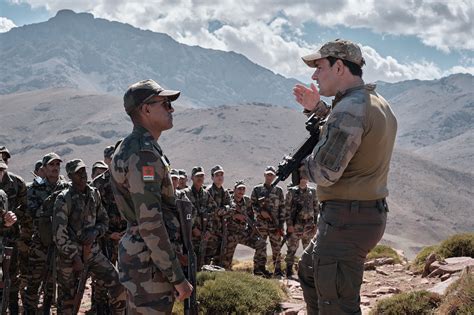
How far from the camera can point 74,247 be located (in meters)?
7.03

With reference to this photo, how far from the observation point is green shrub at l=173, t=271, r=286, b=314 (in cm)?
834

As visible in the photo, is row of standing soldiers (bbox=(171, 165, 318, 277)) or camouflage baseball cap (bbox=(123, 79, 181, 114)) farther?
row of standing soldiers (bbox=(171, 165, 318, 277))

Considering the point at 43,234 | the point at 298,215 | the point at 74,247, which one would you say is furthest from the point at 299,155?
the point at 298,215

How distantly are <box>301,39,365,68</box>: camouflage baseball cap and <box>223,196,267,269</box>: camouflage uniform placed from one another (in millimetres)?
9718

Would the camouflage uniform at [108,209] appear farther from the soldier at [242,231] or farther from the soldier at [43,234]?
the soldier at [242,231]

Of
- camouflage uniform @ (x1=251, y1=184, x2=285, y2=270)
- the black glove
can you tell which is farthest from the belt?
camouflage uniform @ (x1=251, y1=184, x2=285, y2=270)

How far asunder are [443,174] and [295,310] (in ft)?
635

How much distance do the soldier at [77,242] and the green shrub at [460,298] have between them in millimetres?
4159

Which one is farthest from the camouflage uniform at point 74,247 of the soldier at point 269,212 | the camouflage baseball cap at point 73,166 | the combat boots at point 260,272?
the combat boots at point 260,272

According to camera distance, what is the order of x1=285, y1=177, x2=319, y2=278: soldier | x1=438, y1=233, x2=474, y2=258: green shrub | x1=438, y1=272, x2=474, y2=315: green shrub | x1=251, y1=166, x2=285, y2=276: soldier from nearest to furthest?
x1=438, y1=272, x2=474, y2=315: green shrub, x1=438, y1=233, x2=474, y2=258: green shrub, x1=251, y1=166, x2=285, y2=276: soldier, x1=285, y1=177, x2=319, y2=278: soldier

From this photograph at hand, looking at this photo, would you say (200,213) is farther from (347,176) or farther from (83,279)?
(347,176)

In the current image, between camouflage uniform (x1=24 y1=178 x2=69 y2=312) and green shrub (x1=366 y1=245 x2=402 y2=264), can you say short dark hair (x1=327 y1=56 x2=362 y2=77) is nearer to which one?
camouflage uniform (x1=24 y1=178 x2=69 y2=312)

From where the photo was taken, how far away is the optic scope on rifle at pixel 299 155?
420 cm

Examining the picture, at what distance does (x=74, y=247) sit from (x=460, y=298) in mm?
4985
